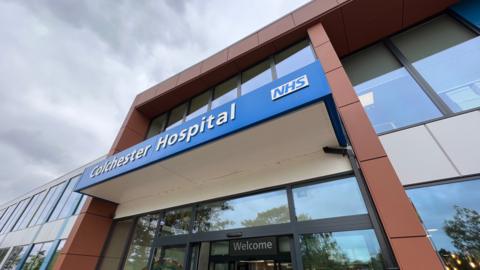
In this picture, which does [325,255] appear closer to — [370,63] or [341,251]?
[341,251]

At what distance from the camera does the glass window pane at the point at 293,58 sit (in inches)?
210

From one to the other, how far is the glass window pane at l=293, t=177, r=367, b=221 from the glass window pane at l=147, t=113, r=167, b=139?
613 cm

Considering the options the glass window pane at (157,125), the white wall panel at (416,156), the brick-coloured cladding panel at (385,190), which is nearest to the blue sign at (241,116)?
the brick-coloured cladding panel at (385,190)

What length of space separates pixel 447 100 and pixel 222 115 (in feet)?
14.0

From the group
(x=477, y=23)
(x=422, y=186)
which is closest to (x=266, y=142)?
(x=422, y=186)

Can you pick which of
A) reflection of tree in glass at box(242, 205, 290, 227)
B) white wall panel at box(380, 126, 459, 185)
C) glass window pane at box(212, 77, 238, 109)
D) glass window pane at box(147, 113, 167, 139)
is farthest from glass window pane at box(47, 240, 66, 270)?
white wall panel at box(380, 126, 459, 185)

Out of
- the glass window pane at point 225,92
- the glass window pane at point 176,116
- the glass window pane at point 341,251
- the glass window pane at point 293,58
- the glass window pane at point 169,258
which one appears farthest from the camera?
the glass window pane at point 176,116

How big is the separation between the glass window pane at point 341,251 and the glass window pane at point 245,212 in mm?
628

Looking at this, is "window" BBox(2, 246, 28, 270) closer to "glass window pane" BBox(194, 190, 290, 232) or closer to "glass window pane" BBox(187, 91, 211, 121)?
"glass window pane" BBox(187, 91, 211, 121)

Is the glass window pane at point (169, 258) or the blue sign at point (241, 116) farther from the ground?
the blue sign at point (241, 116)

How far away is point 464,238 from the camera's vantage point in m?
2.85

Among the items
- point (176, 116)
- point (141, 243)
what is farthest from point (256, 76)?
point (141, 243)

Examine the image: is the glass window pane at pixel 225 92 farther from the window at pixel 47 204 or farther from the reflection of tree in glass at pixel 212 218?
the window at pixel 47 204

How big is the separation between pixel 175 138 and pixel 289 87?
8.86 ft
